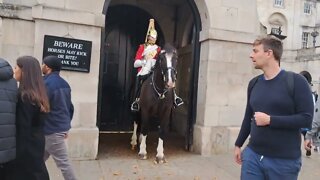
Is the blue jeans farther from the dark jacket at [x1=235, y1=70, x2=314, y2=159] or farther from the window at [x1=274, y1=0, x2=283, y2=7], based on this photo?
the window at [x1=274, y1=0, x2=283, y2=7]

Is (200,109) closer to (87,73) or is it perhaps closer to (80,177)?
(87,73)

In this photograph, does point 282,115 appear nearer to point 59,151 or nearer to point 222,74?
point 59,151

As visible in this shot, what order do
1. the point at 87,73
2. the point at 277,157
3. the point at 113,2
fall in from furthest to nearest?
the point at 113,2 → the point at 87,73 → the point at 277,157

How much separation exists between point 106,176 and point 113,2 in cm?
591

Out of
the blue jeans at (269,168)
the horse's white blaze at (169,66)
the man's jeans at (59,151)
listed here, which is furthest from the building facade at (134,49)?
the blue jeans at (269,168)

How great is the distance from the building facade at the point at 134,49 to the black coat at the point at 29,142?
11.1ft

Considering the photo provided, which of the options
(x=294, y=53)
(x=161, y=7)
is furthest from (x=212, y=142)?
(x=294, y=53)

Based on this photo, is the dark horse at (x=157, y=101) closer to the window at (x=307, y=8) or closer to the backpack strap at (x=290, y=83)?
the backpack strap at (x=290, y=83)

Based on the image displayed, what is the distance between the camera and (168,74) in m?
7.27

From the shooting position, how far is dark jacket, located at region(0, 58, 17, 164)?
3.45m

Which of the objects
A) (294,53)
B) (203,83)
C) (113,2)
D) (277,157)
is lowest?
(277,157)

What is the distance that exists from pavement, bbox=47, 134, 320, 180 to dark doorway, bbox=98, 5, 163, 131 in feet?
7.51

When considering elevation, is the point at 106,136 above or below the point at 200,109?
below

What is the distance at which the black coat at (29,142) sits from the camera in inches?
146
